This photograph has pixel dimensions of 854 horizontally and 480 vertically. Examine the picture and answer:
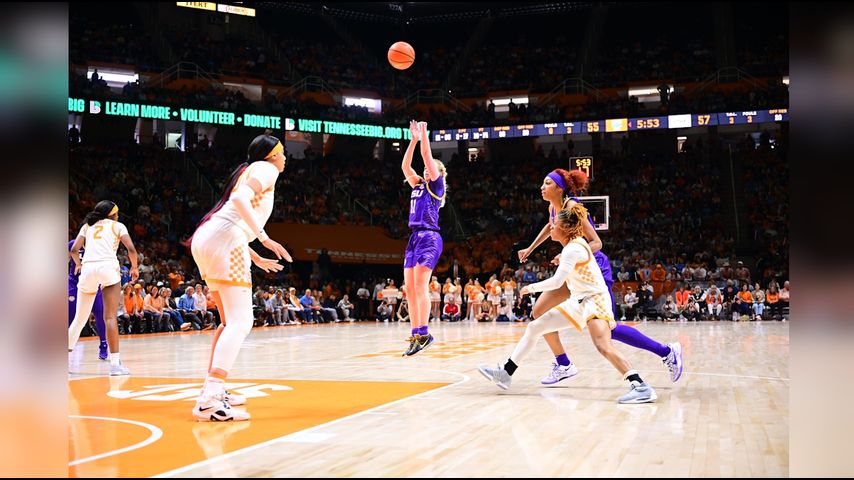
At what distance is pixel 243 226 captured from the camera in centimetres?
519

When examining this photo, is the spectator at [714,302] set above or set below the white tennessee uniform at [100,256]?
below

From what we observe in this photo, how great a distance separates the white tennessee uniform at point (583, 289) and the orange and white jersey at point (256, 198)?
2.15m

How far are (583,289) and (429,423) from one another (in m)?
1.91

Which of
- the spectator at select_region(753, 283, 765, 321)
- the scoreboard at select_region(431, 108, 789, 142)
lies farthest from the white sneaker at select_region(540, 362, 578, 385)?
the scoreboard at select_region(431, 108, 789, 142)

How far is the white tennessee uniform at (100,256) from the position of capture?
8.34 meters

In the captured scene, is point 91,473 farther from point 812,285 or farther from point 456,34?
point 456,34

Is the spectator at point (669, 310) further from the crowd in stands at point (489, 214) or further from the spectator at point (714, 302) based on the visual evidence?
the spectator at point (714, 302)

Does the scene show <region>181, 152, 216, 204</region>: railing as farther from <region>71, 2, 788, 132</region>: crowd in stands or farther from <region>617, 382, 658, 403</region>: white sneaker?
<region>617, 382, 658, 403</region>: white sneaker

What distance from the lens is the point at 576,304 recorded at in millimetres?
6059

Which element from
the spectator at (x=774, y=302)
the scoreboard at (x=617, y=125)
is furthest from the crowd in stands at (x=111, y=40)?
the spectator at (x=774, y=302)

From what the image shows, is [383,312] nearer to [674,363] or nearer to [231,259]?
[674,363]

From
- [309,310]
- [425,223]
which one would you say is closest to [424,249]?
[425,223]

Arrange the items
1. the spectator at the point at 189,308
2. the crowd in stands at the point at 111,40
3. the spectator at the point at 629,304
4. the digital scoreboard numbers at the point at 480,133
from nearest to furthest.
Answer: the spectator at the point at 189,308 < the spectator at the point at 629,304 < the crowd in stands at the point at 111,40 < the digital scoreboard numbers at the point at 480,133

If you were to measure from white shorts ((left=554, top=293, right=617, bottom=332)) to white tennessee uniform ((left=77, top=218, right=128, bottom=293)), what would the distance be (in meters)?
4.78
